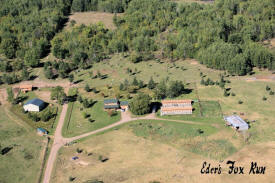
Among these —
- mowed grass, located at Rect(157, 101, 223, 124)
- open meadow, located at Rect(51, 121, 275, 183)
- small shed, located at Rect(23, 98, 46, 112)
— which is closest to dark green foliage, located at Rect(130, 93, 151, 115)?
mowed grass, located at Rect(157, 101, 223, 124)

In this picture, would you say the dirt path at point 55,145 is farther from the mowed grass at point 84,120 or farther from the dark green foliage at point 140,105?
the dark green foliage at point 140,105

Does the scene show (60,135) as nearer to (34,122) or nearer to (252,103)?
(34,122)

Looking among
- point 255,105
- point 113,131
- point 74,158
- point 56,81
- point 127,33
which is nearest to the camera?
point 74,158

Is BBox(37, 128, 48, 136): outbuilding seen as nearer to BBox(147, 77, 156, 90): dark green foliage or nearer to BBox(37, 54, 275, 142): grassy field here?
BBox(37, 54, 275, 142): grassy field

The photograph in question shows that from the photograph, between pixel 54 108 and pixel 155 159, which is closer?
pixel 155 159

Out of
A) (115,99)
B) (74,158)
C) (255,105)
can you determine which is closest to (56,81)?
(115,99)

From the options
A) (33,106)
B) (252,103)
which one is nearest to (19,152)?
(33,106)

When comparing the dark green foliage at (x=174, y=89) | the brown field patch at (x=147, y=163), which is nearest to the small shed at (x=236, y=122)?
the brown field patch at (x=147, y=163)

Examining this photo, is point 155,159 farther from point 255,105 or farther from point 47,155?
point 255,105
